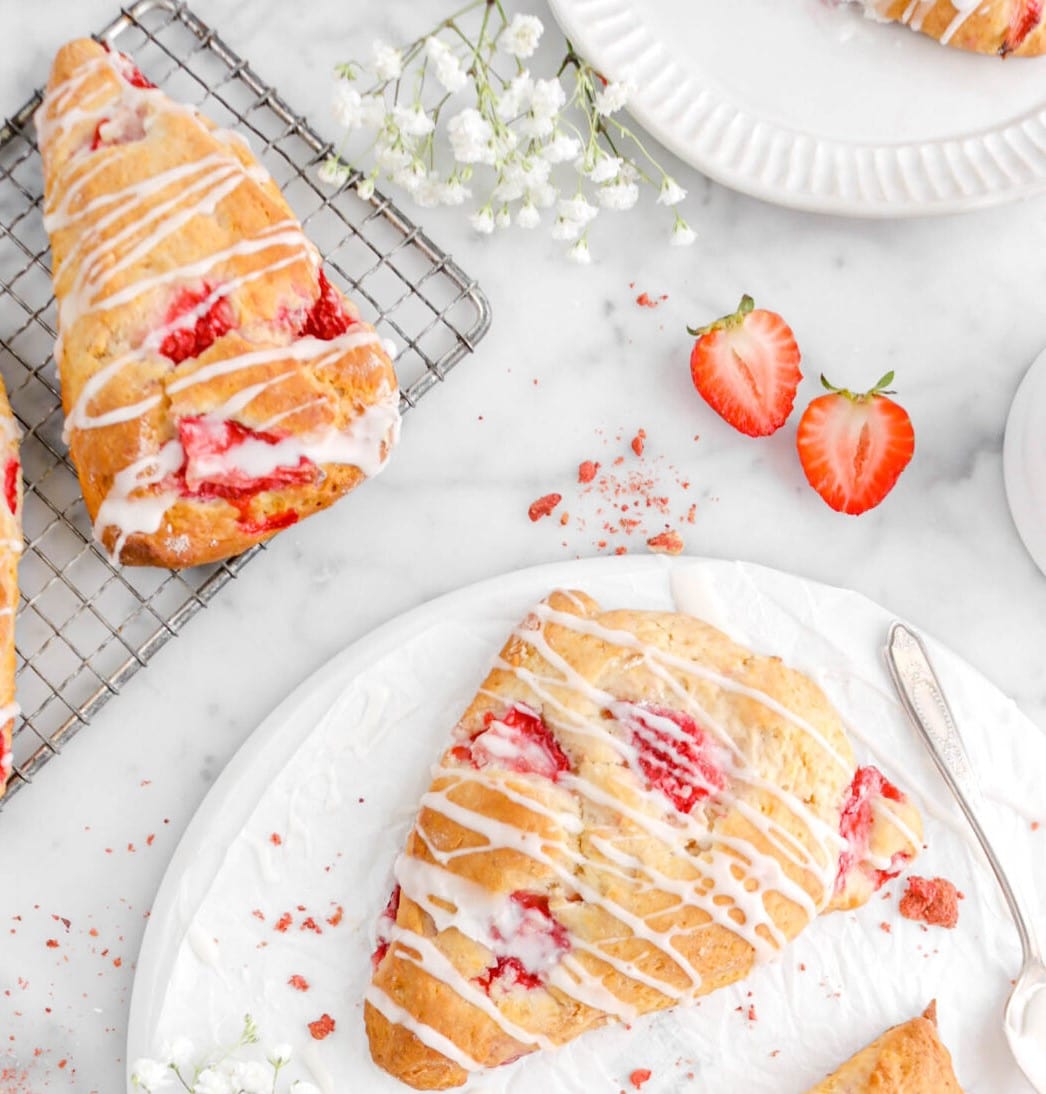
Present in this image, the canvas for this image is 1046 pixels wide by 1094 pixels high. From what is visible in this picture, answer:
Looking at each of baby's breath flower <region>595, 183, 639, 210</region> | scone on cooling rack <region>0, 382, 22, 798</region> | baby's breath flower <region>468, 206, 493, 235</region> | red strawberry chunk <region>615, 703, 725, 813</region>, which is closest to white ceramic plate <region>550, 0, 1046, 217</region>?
baby's breath flower <region>595, 183, 639, 210</region>

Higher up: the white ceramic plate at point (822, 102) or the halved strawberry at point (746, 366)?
the white ceramic plate at point (822, 102)

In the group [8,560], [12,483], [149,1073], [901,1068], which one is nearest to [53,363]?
[12,483]

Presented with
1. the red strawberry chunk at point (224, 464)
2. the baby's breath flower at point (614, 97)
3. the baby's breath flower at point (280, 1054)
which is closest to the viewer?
the red strawberry chunk at point (224, 464)

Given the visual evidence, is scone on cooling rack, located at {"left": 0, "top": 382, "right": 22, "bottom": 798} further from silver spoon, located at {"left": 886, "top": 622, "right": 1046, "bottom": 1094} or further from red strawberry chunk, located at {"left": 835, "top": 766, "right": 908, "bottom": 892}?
silver spoon, located at {"left": 886, "top": 622, "right": 1046, "bottom": 1094}

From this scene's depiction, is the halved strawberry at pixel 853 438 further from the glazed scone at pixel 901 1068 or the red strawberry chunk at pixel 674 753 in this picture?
the glazed scone at pixel 901 1068

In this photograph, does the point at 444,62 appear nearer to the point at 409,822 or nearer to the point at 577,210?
the point at 577,210

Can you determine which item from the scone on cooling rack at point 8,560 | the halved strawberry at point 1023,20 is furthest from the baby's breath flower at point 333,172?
the halved strawberry at point 1023,20

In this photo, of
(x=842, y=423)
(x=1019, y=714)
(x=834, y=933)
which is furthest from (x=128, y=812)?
(x=1019, y=714)
